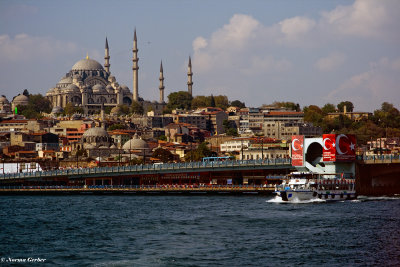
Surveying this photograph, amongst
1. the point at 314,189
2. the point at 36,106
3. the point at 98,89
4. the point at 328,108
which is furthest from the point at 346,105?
the point at 314,189

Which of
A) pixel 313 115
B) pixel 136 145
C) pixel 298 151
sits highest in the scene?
pixel 313 115

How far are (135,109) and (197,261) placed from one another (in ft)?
483

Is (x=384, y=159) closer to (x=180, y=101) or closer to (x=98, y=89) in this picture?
(x=180, y=101)

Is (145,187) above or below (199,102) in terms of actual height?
below

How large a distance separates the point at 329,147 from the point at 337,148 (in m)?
0.60

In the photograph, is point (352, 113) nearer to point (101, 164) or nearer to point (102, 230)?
point (101, 164)

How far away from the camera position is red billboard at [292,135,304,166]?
67750 mm

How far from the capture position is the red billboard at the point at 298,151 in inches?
2667

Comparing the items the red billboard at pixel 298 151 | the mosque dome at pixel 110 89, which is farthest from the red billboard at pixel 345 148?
the mosque dome at pixel 110 89

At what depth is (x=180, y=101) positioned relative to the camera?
186m

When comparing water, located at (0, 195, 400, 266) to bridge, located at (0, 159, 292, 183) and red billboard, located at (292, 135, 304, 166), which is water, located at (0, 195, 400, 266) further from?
bridge, located at (0, 159, 292, 183)

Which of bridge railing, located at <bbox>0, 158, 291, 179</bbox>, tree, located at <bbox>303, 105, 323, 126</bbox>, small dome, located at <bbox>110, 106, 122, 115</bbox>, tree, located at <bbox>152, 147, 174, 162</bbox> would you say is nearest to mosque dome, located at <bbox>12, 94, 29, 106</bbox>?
small dome, located at <bbox>110, 106, 122, 115</bbox>

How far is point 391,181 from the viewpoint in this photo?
70.8 m

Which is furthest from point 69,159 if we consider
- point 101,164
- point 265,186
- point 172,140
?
point 265,186
